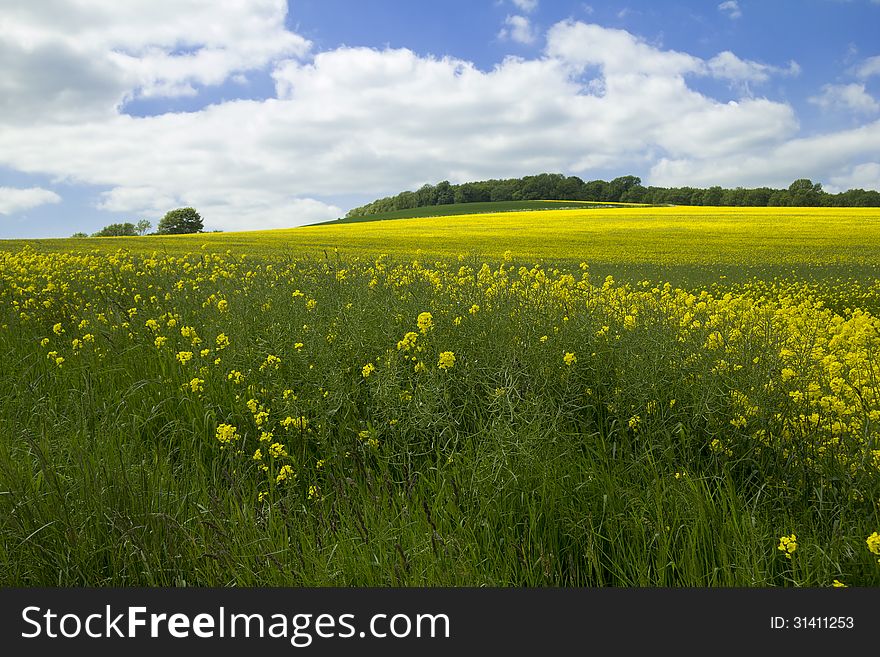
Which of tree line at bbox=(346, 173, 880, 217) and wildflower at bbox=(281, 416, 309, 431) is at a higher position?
tree line at bbox=(346, 173, 880, 217)

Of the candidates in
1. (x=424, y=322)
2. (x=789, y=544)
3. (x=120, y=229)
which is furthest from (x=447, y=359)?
(x=120, y=229)

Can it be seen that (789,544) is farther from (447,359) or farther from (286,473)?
(286,473)

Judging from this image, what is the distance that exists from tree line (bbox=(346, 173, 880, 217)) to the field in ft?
235

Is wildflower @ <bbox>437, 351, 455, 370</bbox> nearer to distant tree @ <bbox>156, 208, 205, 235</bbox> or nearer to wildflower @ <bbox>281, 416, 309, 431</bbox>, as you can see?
wildflower @ <bbox>281, 416, 309, 431</bbox>

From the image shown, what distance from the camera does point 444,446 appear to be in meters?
3.43

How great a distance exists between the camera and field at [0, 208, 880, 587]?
2.45 meters

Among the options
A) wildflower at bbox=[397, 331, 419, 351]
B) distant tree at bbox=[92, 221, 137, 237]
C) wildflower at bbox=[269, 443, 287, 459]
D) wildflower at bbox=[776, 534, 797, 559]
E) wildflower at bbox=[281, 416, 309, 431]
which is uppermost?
distant tree at bbox=[92, 221, 137, 237]

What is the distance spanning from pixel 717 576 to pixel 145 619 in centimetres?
213

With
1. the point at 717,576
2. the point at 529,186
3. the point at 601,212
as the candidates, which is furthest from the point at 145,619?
the point at 529,186

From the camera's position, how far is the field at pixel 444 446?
245cm

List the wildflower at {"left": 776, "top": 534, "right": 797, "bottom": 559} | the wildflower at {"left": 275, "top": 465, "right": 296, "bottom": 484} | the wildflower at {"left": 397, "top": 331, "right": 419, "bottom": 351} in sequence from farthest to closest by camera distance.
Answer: the wildflower at {"left": 397, "top": 331, "right": 419, "bottom": 351}, the wildflower at {"left": 275, "top": 465, "right": 296, "bottom": 484}, the wildflower at {"left": 776, "top": 534, "right": 797, "bottom": 559}

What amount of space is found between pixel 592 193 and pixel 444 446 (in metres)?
88.1

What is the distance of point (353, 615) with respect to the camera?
2061mm

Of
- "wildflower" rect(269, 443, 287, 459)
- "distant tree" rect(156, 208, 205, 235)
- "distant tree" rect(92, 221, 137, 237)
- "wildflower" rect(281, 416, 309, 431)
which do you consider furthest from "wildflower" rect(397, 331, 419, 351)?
"distant tree" rect(92, 221, 137, 237)
